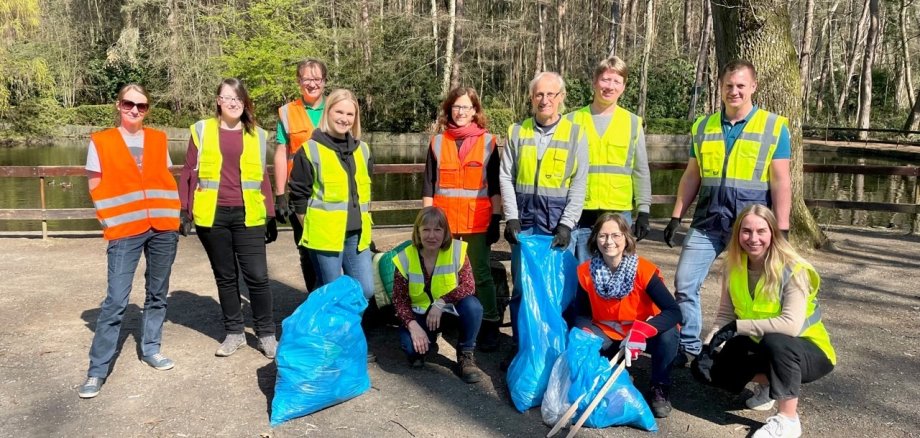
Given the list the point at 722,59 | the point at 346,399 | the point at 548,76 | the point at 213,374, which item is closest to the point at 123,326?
the point at 213,374

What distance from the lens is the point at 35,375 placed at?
3701mm

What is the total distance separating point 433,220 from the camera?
363cm

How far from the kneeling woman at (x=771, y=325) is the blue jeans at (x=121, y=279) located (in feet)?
9.79

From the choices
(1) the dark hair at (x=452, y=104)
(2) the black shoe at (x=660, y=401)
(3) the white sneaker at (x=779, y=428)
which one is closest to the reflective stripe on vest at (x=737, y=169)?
(2) the black shoe at (x=660, y=401)

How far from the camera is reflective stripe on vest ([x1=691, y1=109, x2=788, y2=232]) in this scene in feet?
11.5

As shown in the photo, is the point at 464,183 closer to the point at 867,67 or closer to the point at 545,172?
the point at 545,172

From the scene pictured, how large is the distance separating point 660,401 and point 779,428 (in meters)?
0.54

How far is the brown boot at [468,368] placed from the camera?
11.9 ft

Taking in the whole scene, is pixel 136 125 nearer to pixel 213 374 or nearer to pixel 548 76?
pixel 213 374

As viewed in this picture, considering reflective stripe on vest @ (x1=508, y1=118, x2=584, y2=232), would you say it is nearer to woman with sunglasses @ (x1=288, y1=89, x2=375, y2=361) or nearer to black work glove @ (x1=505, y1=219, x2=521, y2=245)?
black work glove @ (x1=505, y1=219, x2=521, y2=245)

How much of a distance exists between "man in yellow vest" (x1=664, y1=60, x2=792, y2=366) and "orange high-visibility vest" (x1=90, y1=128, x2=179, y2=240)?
293 cm

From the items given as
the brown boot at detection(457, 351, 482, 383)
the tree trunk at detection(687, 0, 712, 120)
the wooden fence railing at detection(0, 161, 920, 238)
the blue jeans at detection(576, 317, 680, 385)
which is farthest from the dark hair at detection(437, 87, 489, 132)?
the tree trunk at detection(687, 0, 712, 120)

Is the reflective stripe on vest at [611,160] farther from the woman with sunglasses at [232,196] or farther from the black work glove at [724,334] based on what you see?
the woman with sunglasses at [232,196]

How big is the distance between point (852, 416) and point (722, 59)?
4424 mm
